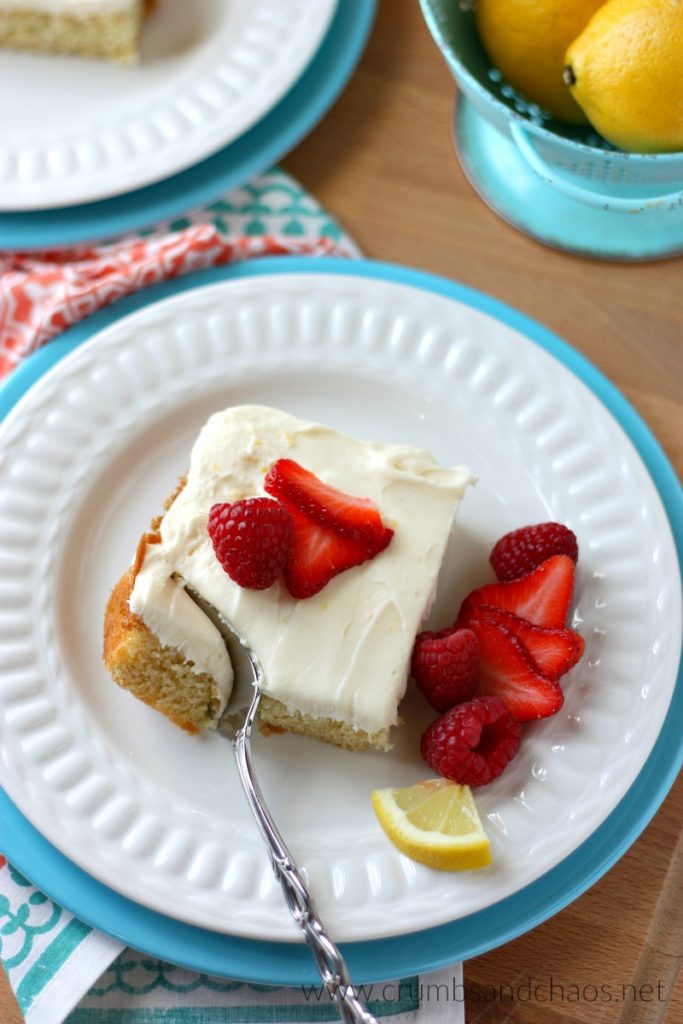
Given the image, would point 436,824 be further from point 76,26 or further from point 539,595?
point 76,26

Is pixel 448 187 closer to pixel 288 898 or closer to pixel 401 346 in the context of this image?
pixel 401 346

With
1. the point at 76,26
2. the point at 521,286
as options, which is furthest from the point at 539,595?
the point at 76,26

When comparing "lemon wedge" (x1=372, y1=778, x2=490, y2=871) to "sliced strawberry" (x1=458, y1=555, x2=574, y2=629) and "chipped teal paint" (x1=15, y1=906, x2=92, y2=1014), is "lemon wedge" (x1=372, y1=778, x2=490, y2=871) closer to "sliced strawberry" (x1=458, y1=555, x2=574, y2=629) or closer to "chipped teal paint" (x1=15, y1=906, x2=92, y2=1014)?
"sliced strawberry" (x1=458, y1=555, x2=574, y2=629)

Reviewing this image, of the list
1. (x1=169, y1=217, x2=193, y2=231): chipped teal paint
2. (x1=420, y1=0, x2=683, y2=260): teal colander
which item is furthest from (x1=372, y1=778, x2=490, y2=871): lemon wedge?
(x1=169, y1=217, x2=193, y2=231): chipped teal paint

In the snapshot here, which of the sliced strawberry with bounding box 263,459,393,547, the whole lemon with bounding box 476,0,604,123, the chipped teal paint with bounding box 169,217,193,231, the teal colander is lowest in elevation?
the sliced strawberry with bounding box 263,459,393,547

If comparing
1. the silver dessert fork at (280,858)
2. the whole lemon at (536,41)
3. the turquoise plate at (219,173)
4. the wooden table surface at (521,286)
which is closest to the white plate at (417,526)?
the silver dessert fork at (280,858)

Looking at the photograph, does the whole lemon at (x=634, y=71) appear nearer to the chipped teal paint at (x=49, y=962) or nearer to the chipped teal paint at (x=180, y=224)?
the chipped teal paint at (x=180, y=224)
